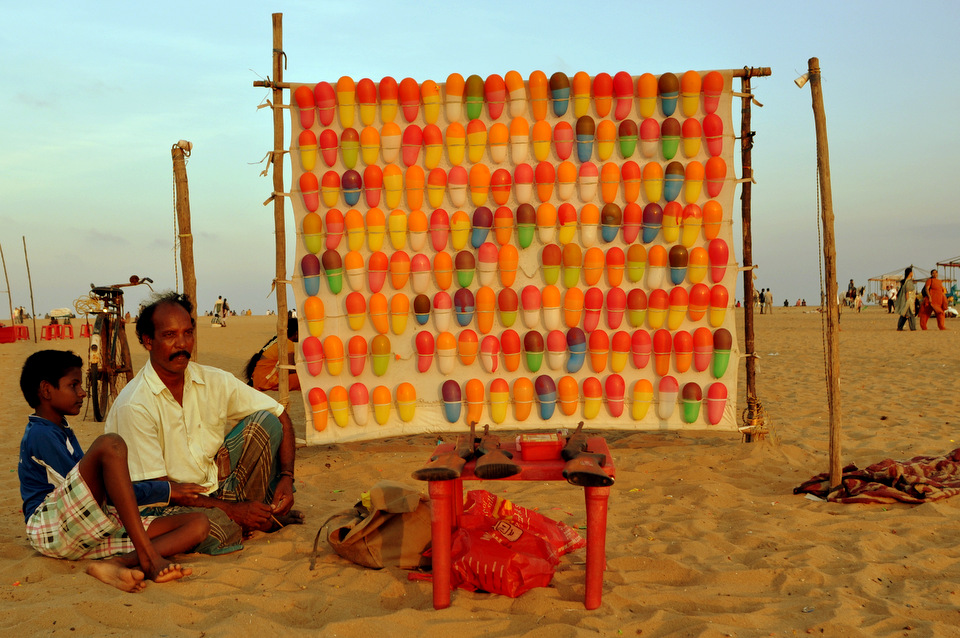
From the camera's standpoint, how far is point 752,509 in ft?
12.9

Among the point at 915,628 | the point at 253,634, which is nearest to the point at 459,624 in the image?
the point at 253,634

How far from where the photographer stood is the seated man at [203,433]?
3.11 meters

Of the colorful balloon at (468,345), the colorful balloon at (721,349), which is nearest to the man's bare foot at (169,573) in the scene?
the colorful balloon at (468,345)

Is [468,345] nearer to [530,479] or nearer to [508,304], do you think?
[508,304]

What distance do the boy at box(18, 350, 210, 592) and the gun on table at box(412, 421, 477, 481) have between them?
3.68ft

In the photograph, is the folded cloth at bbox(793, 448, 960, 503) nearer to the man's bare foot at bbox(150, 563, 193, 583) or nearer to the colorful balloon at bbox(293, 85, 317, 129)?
the man's bare foot at bbox(150, 563, 193, 583)

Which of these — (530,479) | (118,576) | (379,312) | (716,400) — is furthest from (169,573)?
(716,400)

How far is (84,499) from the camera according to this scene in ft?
9.03

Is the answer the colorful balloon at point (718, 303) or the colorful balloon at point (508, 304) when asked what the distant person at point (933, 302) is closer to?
the colorful balloon at point (718, 303)

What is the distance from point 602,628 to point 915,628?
1.04 m

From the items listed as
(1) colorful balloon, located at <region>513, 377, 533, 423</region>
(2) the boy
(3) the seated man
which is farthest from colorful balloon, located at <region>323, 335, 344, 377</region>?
(2) the boy

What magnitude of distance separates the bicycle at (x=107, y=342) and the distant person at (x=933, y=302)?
55.7 ft

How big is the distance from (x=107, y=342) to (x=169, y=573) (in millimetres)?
4898

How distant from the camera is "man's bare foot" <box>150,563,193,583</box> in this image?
9.07 ft
